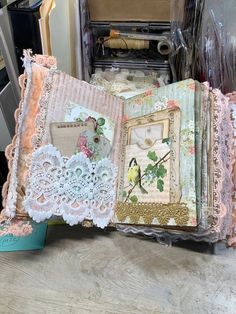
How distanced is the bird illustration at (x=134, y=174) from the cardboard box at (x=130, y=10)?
527mm

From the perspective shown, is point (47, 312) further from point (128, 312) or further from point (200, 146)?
point (200, 146)

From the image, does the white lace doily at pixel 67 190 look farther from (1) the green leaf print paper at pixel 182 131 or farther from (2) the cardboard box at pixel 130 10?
(2) the cardboard box at pixel 130 10

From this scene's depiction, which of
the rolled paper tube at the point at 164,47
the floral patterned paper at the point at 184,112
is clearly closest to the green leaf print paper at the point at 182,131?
the floral patterned paper at the point at 184,112

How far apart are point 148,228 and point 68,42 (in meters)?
Answer: 0.66

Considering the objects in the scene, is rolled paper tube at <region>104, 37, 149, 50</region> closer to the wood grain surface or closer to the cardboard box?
the cardboard box

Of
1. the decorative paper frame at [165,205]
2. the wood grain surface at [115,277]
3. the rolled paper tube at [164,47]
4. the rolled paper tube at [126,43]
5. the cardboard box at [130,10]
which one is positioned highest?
the cardboard box at [130,10]

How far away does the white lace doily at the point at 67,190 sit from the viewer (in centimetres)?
67

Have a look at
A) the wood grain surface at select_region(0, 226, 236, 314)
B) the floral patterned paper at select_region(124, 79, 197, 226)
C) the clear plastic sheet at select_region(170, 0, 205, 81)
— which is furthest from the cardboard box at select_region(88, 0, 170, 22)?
the wood grain surface at select_region(0, 226, 236, 314)

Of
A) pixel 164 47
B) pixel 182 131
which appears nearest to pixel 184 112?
pixel 182 131

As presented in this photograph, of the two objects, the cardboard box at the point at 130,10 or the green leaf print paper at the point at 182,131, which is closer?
the green leaf print paper at the point at 182,131

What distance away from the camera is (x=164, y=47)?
107 centimetres

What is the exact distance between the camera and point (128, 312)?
25.5 inches

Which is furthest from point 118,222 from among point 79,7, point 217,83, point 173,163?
point 79,7

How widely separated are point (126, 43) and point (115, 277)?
2.28 ft
